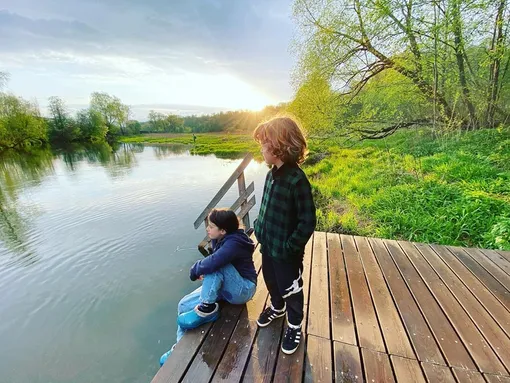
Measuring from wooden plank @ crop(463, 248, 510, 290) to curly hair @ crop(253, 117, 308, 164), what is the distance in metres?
2.42

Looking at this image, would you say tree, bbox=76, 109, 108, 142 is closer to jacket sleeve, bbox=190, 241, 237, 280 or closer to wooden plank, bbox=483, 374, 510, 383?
jacket sleeve, bbox=190, 241, 237, 280

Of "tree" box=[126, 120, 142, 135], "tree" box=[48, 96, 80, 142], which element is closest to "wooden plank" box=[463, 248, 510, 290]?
"tree" box=[48, 96, 80, 142]

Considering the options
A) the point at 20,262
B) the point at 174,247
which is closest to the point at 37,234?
the point at 20,262

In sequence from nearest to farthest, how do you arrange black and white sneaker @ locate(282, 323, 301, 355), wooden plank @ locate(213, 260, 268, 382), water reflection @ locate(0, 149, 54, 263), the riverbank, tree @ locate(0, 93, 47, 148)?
wooden plank @ locate(213, 260, 268, 382) → black and white sneaker @ locate(282, 323, 301, 355) → the riverbank → water reflection @ locate(0, 149, 54, 263) → tree @ locate(0, 93, 47, 148)

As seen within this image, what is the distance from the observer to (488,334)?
1.59 meters

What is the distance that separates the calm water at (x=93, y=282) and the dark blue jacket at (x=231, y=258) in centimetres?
175

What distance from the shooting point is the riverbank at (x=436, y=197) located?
10.9 ft

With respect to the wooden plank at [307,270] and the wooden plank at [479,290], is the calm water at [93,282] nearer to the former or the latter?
the wooden plank at [307,270]

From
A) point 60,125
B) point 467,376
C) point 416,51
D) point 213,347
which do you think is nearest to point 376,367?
point 467,376

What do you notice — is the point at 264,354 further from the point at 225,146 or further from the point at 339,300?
the point at 225,146

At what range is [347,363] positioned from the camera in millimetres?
1420

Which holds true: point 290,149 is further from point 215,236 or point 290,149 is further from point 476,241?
point 476,241

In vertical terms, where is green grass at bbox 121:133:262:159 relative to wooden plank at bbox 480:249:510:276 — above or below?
below

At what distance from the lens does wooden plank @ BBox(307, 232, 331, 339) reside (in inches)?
66.3
